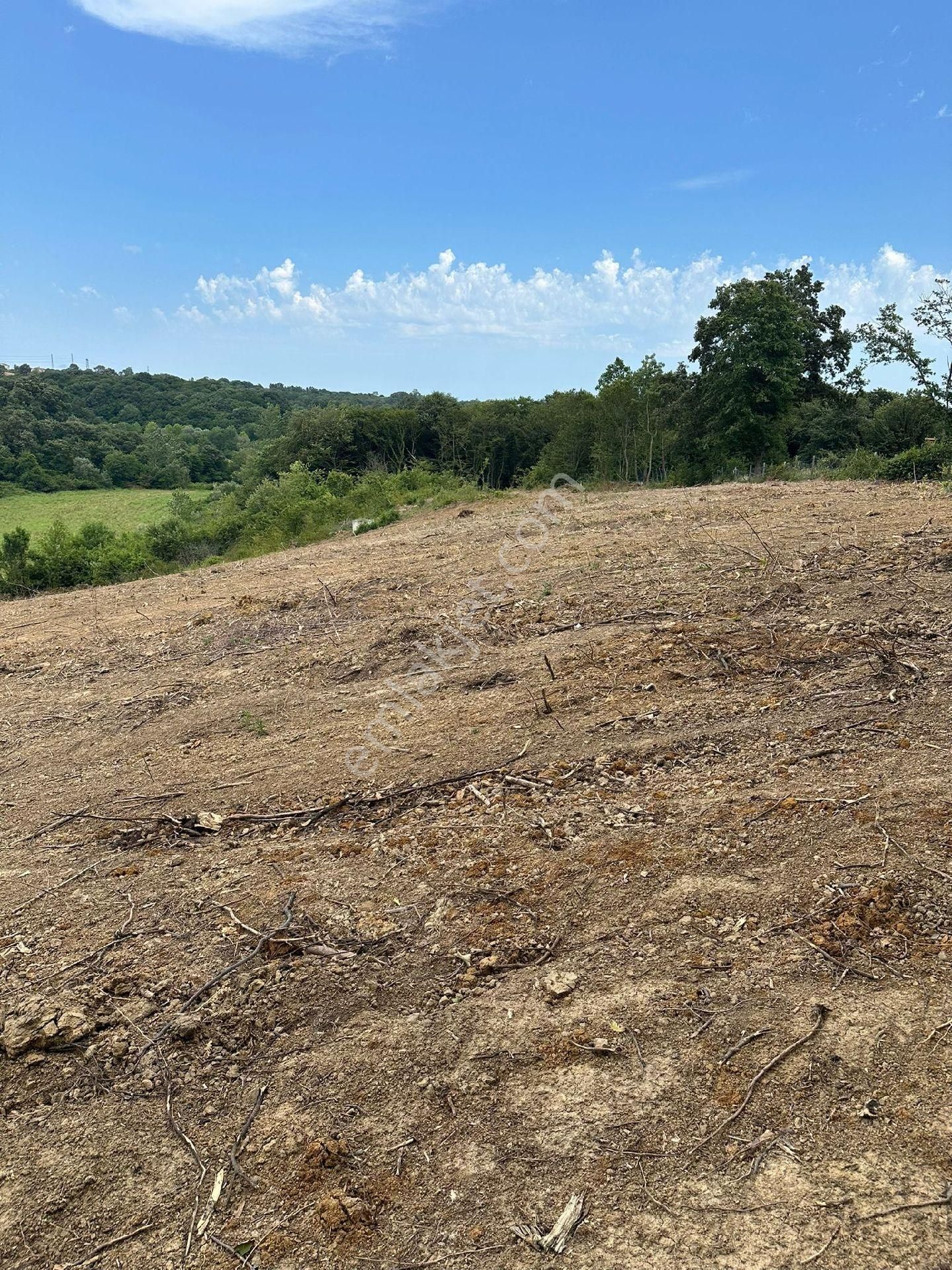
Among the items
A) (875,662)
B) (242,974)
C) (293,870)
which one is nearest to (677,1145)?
(242,974)

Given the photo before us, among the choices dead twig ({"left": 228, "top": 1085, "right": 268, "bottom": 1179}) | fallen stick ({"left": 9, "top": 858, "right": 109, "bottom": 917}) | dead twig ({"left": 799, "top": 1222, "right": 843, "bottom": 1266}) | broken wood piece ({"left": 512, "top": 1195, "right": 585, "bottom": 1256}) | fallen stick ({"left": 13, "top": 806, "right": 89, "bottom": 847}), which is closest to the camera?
dead twig ({"left": 799, "top": 1222, "right": 843, "bottom": 1266})

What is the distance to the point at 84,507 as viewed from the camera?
38.5 metres

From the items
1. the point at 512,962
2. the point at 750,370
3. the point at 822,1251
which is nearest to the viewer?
the point at 822,1251

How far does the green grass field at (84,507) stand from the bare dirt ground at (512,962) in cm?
3124

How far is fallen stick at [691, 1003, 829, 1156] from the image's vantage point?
1727 mm

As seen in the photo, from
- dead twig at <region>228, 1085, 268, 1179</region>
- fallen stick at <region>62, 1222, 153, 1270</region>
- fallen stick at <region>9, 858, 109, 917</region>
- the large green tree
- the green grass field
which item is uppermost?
the large green tree

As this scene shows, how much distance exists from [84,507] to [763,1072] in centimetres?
4290

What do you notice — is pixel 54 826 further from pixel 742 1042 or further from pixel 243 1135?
pixel 742 1042

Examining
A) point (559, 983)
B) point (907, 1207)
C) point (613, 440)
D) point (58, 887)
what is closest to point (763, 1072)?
point (907, 1207)

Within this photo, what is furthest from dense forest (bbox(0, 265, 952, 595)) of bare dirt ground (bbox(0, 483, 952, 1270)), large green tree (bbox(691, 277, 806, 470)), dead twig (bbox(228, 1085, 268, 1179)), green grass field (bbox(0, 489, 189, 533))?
dead twig (bbox(228, 1085, 268, 1179))

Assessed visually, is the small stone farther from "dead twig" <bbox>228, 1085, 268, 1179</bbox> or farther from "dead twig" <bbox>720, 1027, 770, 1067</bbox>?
"dead twig" <bbox>228, 1085, 268, 1179</bbox>

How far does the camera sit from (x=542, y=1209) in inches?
64.0

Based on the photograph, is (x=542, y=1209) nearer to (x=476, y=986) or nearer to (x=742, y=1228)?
(x=742, y=1228)

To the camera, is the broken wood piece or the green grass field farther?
the green grass field
